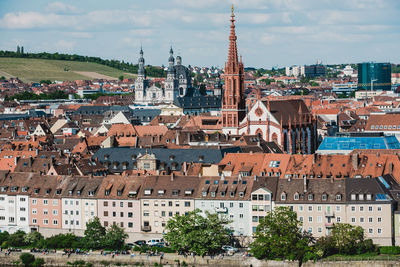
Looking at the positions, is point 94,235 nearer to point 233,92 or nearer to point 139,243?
point 139,243

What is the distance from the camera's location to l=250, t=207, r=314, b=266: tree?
293 ft

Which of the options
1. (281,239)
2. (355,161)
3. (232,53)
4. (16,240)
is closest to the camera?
(281,239)

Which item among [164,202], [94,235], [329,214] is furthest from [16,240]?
[329,214]

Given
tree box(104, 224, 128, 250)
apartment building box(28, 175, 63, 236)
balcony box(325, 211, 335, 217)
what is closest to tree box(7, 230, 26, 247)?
apartment building box(28, 175, 63, 236)

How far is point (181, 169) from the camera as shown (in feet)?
393

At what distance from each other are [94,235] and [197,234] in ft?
37.8

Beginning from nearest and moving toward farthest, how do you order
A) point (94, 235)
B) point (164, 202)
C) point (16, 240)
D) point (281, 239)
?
point (281, 239) → point (94, 235) → point (164, 202) → point (16, 240)

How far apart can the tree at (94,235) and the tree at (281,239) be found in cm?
1577

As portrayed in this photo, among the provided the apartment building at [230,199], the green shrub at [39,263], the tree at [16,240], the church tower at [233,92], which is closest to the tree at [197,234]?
the apartment building at [230,199]

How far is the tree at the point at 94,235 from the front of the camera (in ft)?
320

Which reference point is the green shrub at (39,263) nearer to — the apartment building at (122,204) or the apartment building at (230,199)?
the apartment building at (122,204)

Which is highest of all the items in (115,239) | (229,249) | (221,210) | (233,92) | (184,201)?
(233,92)

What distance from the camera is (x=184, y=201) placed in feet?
327

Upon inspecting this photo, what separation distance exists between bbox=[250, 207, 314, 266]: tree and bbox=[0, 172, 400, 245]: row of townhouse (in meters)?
3.81
